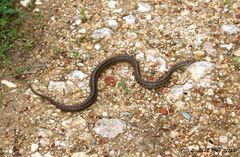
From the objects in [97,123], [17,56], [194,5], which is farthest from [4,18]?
[194,5]

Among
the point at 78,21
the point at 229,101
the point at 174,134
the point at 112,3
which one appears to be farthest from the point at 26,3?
the point at 229,101

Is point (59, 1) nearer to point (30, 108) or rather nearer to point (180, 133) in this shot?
point (30, 108)

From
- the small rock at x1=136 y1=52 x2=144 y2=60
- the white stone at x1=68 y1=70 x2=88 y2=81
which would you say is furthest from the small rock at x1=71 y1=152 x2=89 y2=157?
the small rock at x1=136 y1=52 x2=144 y2=60


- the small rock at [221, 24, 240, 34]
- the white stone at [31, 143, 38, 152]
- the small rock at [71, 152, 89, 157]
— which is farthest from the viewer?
the small rock at [221, 24, 240, 34]

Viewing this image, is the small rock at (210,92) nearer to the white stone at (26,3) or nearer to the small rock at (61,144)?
the small rock at (61,144)

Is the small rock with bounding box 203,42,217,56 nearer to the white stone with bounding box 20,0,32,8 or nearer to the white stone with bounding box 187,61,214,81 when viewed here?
the white stone with bounding box 187,61,214,81

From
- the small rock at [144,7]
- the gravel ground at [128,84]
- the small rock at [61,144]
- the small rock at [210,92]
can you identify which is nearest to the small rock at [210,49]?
the gravel ground at [128,84]

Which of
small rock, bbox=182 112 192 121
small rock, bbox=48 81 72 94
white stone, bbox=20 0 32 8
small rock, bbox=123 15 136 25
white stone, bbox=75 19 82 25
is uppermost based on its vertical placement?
white stone, bbox=20 0 32 8

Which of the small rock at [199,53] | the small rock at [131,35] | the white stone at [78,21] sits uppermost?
the white stone at [78,21]
